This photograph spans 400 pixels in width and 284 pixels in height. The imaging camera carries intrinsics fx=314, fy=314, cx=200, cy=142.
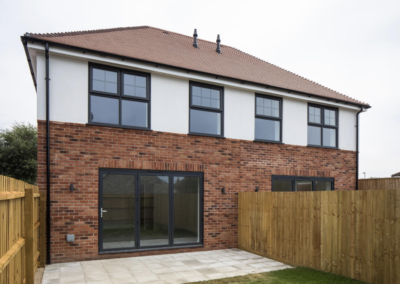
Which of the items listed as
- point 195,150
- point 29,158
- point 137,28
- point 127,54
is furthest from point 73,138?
point 29,158

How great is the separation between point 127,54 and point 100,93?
1272mm

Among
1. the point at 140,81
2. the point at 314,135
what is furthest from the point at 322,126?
the point at 140,81

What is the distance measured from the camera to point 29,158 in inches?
882

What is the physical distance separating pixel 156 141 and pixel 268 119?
160 inches

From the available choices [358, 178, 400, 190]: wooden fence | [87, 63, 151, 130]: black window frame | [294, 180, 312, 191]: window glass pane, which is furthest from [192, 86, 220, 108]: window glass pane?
[358, 178, 400, 190]: wooden fence

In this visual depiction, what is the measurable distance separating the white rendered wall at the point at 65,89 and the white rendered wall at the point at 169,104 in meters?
1.81

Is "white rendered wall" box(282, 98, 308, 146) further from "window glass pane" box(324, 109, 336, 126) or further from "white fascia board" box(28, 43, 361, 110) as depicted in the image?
"window glass pane" box(324, 109, 336, 126)

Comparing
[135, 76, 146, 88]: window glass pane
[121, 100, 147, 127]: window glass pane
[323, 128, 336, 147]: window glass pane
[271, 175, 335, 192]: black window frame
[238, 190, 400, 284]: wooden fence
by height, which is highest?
[135, 76, 146, 88]: window glass pane

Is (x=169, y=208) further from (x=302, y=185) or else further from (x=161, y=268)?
(x=302, y=185)

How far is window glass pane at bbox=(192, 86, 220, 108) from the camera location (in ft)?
30.6

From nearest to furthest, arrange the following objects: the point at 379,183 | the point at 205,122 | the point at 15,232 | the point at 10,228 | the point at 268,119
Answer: the point at 10,228 → the point at 15,232 → the point at 205,122 → the point at 268,119 → the point at 379,183

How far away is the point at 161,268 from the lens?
23.2ft

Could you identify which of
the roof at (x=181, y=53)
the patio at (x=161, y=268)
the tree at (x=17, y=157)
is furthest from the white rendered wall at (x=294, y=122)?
the tree at (x=17, y=157)

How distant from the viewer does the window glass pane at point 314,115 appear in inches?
448
